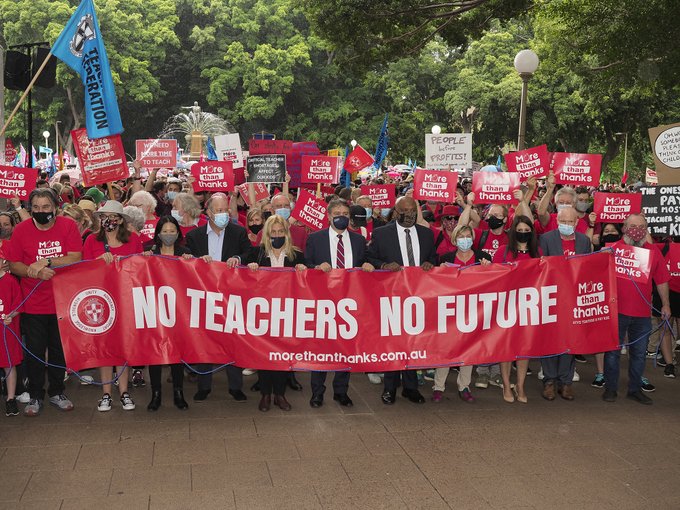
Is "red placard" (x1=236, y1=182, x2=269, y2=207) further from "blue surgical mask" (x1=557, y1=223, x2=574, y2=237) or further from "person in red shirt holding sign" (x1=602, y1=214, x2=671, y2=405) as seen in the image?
"person in red shirt holding sign" (x1=602, y1=214, x2=671, y2=405)

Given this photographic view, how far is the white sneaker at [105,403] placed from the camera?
7.55m

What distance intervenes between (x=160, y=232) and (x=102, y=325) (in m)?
1.05

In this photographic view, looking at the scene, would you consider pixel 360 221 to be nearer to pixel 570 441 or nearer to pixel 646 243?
pixel 646 243

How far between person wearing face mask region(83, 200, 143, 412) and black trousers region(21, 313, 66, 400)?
0.42 metres

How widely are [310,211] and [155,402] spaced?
3249 mm

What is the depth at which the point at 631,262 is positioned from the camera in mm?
8141

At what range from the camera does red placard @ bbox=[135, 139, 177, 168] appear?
1378 cm

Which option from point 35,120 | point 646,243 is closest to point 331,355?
point 646,243

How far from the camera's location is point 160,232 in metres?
7.80

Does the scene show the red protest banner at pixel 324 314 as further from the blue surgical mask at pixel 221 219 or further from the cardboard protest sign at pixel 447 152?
the cardboard protest sign at pixel 447 152

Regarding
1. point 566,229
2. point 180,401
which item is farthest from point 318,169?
point 180,401

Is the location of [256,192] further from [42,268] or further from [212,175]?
[42,268]

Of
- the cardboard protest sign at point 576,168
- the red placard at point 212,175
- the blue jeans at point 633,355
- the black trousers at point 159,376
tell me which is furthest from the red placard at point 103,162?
the blue jeans at point 633,355

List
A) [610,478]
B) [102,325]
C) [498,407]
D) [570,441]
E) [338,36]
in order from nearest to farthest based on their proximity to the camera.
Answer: [610,478] < [570,441] < [102,325] < [498,407] < [338,36]
